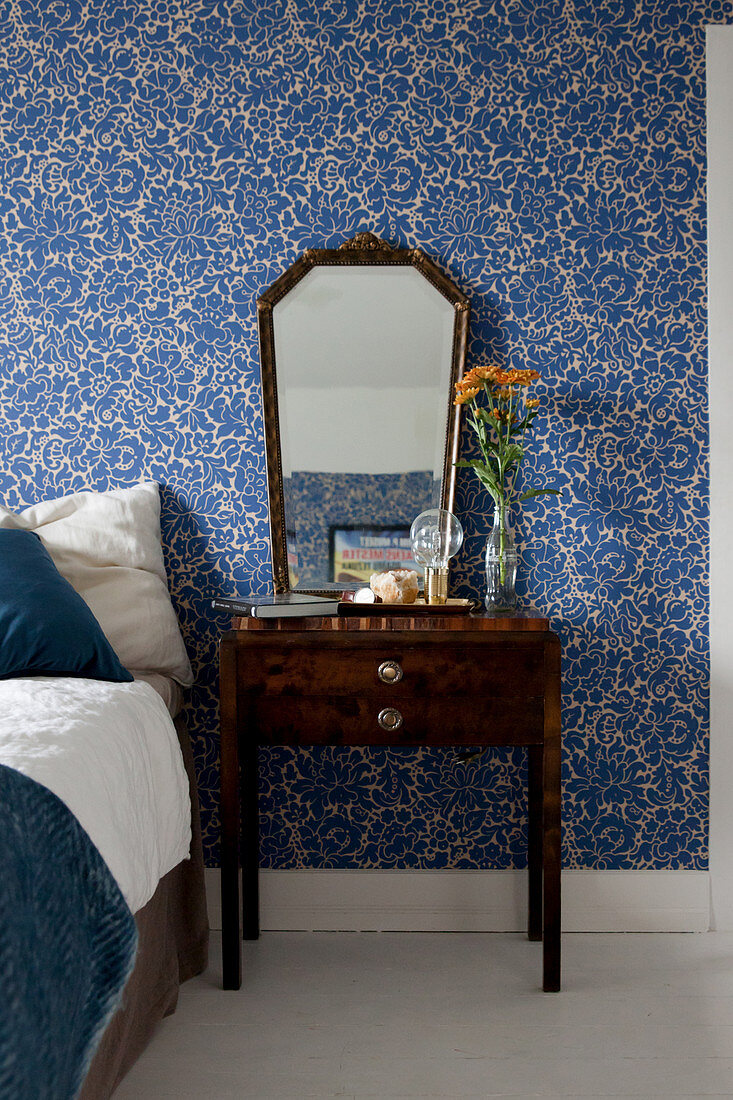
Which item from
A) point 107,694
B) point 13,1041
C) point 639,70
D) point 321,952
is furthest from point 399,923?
point 639,70

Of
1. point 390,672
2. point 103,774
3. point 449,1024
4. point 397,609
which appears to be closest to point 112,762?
point 103,774

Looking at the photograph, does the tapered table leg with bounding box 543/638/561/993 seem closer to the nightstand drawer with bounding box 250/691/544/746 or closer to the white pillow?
the nightstand drawer with bounding box 250/691/544/746

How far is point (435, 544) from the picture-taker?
1.90 m

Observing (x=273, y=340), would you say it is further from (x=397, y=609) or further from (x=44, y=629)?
(x=44, y=629)

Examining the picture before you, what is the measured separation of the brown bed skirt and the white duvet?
14 centimetres

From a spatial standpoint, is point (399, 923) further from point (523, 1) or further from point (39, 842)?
point (523, 1)

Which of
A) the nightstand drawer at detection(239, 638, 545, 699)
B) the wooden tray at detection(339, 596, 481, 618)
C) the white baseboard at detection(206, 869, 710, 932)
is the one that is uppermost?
the wooden tray at detection(339, 596, 481, 618)

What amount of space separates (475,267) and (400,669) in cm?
107

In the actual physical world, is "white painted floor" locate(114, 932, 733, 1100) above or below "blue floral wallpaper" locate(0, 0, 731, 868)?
below

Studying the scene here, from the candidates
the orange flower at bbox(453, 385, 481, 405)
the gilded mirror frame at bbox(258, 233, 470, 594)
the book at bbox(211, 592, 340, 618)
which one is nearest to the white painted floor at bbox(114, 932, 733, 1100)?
the book at bbox(211, 592, 340, 618)

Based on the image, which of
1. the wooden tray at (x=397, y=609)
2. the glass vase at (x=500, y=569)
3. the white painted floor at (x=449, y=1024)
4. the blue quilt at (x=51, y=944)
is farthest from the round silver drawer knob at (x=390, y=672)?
the blue quilt at (x=51, y=944)

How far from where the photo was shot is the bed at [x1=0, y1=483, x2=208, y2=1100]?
86 cm

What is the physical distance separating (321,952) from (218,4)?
2352mm

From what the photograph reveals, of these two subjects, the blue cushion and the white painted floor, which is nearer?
the white painted floor
